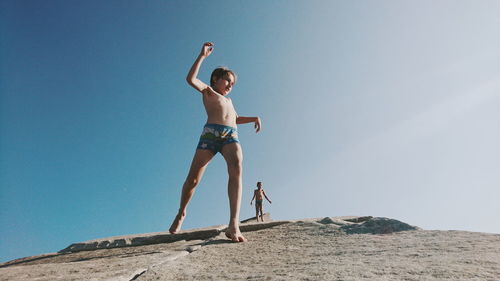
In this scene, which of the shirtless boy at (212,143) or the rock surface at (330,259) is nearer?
the rock surface at (330,259)

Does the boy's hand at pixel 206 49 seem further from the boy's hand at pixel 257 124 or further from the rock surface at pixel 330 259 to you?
the rock surface at pixel 330 259

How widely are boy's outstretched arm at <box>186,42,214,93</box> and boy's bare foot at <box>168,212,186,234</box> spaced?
123 cm

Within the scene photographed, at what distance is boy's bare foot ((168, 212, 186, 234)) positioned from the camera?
126 inches

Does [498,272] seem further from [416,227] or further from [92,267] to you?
[92,267]

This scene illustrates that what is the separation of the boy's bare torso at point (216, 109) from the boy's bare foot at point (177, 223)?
37.5 inches

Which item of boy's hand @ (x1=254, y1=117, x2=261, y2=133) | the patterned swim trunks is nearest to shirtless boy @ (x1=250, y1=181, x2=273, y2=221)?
boy's hand @ (x1=254, y1=117, x2=261, y2=133)

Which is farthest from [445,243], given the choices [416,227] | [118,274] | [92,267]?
[92,267]

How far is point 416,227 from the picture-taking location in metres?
2.45

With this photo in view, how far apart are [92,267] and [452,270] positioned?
5.81 ft

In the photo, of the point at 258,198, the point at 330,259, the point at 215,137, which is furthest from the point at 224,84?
the point at 258,198

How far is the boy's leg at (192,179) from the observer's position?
3182mm

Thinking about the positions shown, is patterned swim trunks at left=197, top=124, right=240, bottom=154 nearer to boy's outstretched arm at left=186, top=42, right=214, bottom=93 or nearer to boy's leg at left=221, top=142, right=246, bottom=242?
boy's leg at left=221, top=142, right=246, bottom=242

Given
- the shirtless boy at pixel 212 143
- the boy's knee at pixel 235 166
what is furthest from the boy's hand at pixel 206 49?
the boy's knee at pixel 235 166

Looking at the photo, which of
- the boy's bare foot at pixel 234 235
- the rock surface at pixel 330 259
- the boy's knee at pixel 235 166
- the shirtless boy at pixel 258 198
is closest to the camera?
Answer: the rock surface at pixel 330 259
